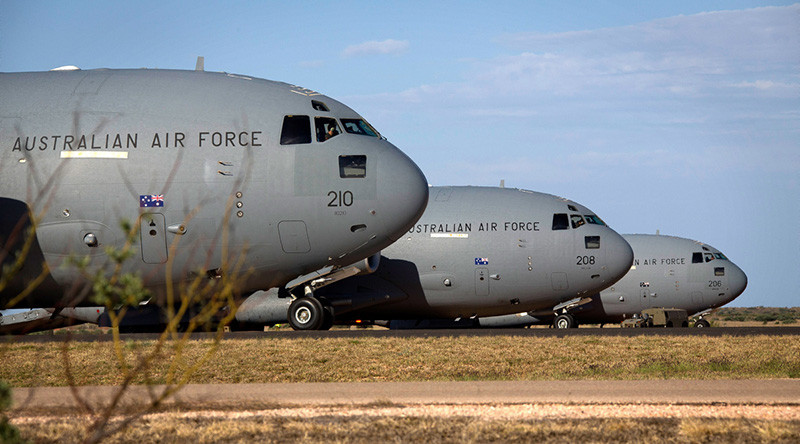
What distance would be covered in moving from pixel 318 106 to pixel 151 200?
3742 millimetres

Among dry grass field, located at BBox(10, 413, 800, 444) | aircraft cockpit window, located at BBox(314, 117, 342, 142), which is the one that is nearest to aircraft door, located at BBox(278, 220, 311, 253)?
aircraft cockpit window, located at BBox(314, 117, 342, 142)

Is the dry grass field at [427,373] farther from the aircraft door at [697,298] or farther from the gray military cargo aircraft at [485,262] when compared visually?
the aircraft door at [697,298]

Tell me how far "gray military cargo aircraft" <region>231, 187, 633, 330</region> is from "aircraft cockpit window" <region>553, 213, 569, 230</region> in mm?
34

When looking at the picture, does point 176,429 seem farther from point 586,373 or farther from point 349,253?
point 349,253

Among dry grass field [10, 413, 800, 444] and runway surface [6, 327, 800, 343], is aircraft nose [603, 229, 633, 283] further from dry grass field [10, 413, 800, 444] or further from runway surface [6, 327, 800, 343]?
dry grass field [10, 413, 800, 444]

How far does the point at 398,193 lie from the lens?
17016mm

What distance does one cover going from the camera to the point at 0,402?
409 cm

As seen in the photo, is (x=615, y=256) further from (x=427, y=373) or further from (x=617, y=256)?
(x=427, y=373)

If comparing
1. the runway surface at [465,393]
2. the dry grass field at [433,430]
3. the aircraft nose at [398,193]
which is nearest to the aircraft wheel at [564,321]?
the aircraft nose at [398,193]

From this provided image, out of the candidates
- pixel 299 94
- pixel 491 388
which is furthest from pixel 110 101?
pixel 491 388

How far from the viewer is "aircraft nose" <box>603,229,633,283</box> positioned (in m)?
30.3

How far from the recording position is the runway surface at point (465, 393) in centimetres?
→ 1004

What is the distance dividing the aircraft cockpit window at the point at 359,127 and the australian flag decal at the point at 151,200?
3812 millimetres

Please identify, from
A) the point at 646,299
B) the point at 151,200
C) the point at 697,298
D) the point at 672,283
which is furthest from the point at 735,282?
the point at 151,200
